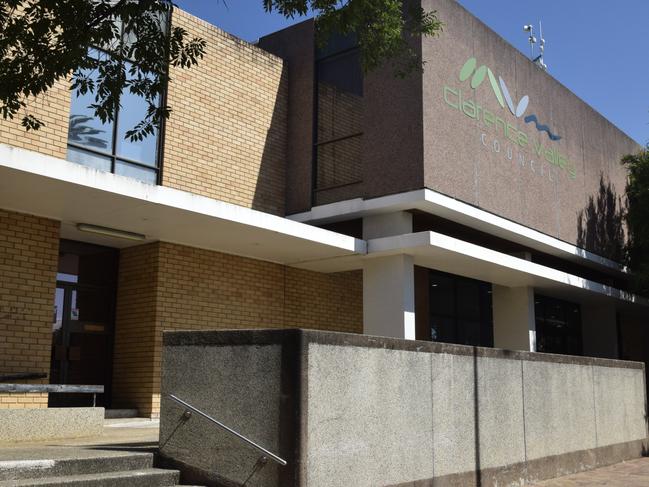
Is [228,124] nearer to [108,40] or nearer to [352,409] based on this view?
[108,40]

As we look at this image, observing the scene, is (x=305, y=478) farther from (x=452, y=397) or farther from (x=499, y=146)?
(x=499, y=146)

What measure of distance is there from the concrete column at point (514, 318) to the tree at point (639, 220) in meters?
4.18

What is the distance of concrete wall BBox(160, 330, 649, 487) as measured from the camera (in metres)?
6.76

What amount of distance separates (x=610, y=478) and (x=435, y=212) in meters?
5.82

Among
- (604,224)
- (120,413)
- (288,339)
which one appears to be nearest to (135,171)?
(120,413)

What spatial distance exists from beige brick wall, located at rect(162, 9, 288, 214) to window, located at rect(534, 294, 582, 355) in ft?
31.7

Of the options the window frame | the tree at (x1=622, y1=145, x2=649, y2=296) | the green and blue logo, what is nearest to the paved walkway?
the window frame

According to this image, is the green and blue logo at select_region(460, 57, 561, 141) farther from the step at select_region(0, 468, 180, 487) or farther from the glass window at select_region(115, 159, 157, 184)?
the step at select_region(0, 468, 180, 487)

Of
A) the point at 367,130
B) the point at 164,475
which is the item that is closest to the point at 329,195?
the point at 367,130

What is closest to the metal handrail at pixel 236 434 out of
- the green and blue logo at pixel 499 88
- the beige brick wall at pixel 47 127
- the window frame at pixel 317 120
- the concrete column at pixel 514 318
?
the beige brick wall at pixel 47 127

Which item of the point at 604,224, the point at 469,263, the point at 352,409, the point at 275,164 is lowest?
the point at 352,409

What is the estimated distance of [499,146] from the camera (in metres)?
16.8

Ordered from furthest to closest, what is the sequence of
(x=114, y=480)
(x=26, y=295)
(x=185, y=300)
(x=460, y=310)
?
(x=460, y=310)
(x=185, y=300)
(x=26, y=295)
(x=114, y=480)

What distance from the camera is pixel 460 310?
19703 millimetres
